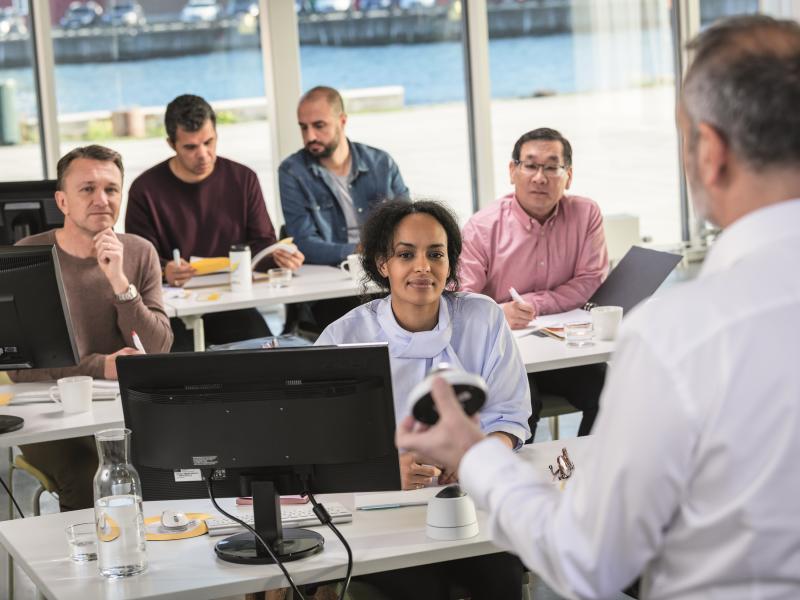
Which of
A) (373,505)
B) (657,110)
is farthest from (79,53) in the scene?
(373,505)

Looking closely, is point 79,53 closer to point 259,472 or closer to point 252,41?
point 252,41

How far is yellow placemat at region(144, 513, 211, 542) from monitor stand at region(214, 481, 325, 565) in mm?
113

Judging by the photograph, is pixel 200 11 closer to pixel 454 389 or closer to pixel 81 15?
pixel 81 15

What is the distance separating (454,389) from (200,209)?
3816mm

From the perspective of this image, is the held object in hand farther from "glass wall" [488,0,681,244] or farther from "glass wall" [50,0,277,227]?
"glass wall" [488,0,681,244]

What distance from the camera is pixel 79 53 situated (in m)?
6.89

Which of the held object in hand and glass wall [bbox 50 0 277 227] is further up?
glass wall [bbox 50 0 277 227]

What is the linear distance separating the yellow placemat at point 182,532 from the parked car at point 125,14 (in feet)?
Result: 16.9

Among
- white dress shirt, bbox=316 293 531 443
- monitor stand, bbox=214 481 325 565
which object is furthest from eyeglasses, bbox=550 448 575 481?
monitor stand, bbox=214 481 325 565

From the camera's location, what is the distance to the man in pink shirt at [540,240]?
14.3 feet

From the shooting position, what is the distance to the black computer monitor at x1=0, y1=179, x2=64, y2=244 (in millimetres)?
4340

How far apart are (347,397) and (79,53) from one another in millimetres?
5295

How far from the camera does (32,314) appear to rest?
315cm

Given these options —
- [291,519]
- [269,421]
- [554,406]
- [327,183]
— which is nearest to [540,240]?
[554,406]
